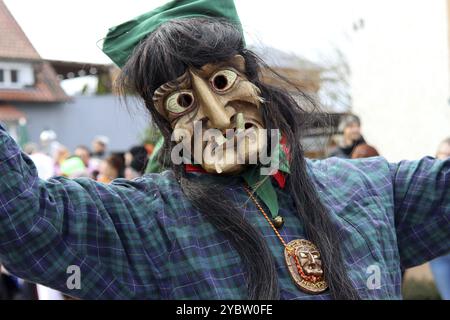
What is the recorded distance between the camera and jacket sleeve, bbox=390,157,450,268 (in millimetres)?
1946

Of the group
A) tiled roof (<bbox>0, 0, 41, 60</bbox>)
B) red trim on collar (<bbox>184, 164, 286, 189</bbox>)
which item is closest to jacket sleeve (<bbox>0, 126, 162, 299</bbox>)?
red trim on collar (<bbox>184, 164, 286, 189</bbox>)

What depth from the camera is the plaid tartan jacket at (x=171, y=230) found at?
1559 millimetres

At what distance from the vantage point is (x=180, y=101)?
1.81 meters

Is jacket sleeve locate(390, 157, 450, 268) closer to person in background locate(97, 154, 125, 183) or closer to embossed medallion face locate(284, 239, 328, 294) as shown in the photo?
embossed medallion face locate(284, 239, 328, 294)

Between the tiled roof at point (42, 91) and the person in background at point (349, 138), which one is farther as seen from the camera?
the person in background at point (349, 138)

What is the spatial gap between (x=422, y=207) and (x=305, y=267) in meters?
0.43

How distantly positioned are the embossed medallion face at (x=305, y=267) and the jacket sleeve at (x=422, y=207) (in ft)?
1.12

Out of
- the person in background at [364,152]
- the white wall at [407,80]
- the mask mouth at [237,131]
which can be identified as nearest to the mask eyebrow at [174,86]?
the mask mouth at [237,131]

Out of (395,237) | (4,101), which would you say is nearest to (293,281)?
(395,237)

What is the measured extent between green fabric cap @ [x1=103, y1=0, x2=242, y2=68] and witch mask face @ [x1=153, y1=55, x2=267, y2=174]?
6.0 inches

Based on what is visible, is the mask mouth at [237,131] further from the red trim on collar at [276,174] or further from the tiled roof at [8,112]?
the tiled roof at [8,112]

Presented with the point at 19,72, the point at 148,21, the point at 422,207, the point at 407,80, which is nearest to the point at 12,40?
the point at 19,72

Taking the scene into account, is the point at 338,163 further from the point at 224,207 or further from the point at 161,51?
the point at 161,51

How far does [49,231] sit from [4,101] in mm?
903
